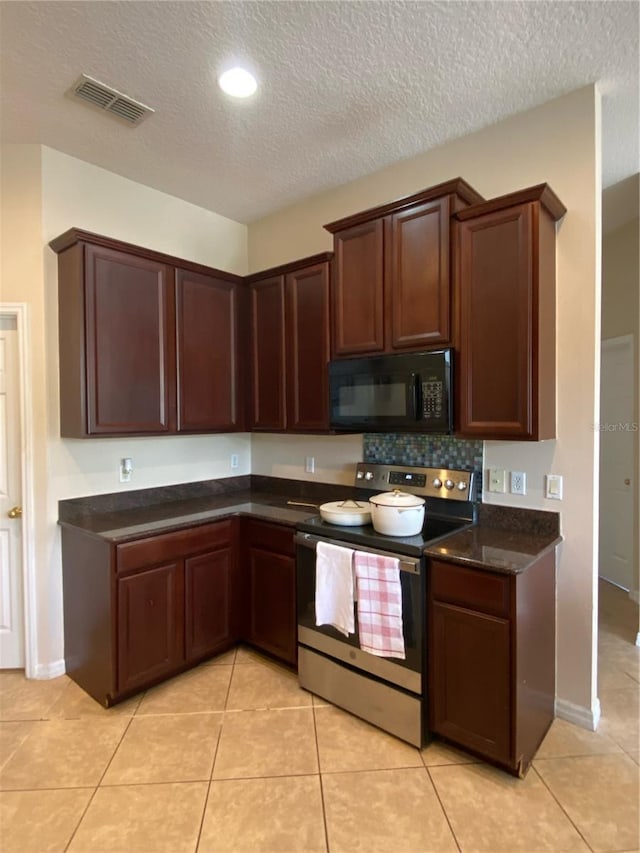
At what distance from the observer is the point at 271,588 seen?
Answer: 2775mm

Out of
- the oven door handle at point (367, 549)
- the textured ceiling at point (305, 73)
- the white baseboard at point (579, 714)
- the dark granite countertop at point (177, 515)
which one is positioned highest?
the textured ceiling at point (305, 73)

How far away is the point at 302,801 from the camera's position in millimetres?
1818

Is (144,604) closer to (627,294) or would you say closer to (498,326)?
(498,326)

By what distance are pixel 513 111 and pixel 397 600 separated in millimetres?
2505

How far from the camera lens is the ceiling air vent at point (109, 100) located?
2141 millimetres

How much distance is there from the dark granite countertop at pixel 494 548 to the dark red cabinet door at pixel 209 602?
4.44 feet

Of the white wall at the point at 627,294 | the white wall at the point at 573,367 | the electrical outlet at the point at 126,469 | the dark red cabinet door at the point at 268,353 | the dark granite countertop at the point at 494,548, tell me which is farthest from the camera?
the white wall at the point at 627,294

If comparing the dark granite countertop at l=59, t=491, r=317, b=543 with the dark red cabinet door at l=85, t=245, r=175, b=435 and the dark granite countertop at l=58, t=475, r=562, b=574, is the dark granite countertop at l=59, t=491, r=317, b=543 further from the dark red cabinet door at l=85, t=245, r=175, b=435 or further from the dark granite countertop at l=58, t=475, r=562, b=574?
the dark red cabinet door at l=85, t=245, r=175, b=435

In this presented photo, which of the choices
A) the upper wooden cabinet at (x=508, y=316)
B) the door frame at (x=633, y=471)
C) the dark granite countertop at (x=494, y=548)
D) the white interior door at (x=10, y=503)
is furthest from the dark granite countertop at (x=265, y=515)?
the door frame at (x=633, y=471)

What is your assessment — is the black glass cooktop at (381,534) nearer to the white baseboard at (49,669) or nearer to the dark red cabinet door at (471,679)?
the dark red cabinet door at (471,679)

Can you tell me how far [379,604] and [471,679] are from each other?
0.48m

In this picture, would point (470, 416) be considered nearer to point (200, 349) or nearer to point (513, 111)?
point (513, 111)

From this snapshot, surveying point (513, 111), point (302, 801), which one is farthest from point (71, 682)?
point (513, 111)

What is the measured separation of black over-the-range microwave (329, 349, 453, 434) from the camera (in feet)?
7.51
